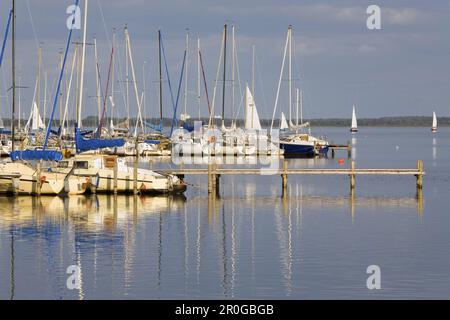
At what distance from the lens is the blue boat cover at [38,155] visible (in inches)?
1901

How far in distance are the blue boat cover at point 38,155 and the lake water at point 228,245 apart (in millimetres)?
2623

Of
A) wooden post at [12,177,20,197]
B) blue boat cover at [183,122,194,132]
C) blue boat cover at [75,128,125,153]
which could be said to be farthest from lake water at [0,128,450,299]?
blue boat cover at [183,122,194,132]

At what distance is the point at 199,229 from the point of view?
127ft

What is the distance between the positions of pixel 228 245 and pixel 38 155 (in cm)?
1692

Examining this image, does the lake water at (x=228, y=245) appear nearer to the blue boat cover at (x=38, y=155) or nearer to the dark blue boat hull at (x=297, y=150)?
the blue boat cover at (x=38, y=155)

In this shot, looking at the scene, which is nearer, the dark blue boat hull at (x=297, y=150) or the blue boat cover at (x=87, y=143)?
the blue boat cover at (x=87, y=143)

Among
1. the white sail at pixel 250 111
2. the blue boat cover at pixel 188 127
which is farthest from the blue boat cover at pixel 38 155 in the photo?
the white sail at pixel 250 111

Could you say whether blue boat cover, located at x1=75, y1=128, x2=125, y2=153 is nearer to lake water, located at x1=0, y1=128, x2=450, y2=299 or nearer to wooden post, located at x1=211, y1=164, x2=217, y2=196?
lake water, located at x1=0, y1=128, x2=450, y2=299

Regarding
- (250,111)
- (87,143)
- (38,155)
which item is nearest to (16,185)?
(38,155)

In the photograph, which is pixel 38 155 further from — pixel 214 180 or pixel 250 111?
pixel 250 111

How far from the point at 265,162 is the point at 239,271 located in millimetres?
53609
